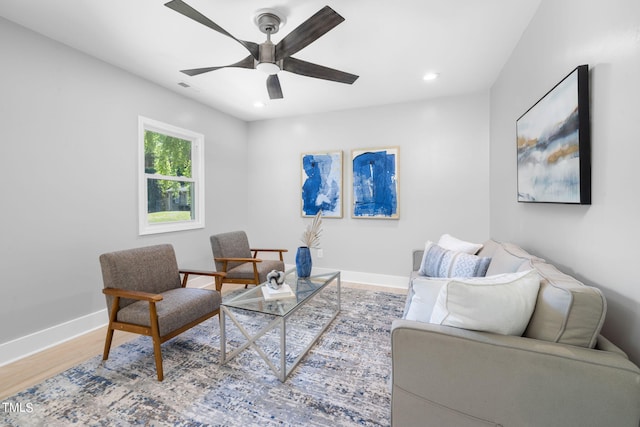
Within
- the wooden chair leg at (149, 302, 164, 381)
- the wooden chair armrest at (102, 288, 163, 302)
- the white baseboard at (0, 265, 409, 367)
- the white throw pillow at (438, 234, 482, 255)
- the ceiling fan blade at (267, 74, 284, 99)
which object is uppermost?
the ceiling fan blade at (267, 74, 284, 99)

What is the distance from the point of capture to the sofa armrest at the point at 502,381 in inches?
35.9

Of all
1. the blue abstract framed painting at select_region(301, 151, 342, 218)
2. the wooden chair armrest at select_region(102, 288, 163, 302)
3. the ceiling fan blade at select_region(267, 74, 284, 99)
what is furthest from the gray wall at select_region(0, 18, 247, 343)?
the blue abstract framed painting at select_region(301, 151, 342, 218)

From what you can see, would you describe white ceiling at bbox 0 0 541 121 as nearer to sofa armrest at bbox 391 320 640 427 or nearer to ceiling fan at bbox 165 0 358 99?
ceiling fan at bbox 165 0 358 99

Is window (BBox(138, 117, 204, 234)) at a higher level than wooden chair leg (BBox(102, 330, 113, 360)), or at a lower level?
higher

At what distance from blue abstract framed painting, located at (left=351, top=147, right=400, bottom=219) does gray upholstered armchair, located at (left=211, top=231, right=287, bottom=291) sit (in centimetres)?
149

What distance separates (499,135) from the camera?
3023 mm

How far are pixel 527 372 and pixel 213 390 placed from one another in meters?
1.73

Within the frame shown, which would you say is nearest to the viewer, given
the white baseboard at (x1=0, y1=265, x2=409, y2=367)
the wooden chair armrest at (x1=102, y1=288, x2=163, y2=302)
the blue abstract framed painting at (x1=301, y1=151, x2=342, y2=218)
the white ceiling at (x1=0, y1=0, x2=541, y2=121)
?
the wooden chair armrest at (x1=102, y1=288, x2=163, y2=302)

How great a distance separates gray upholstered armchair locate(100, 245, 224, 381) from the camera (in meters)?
1.88

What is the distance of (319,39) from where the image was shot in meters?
2.35

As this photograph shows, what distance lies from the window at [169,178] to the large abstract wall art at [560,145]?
12.2ft

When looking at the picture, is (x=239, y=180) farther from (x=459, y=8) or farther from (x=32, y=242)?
(x=459, y=8)

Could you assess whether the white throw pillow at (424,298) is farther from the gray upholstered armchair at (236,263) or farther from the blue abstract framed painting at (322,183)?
the blue abstract framed painting at (322,183)

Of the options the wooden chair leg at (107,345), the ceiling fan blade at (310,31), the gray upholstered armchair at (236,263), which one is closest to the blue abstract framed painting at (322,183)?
the gray upholstered armchair at (236,263)
